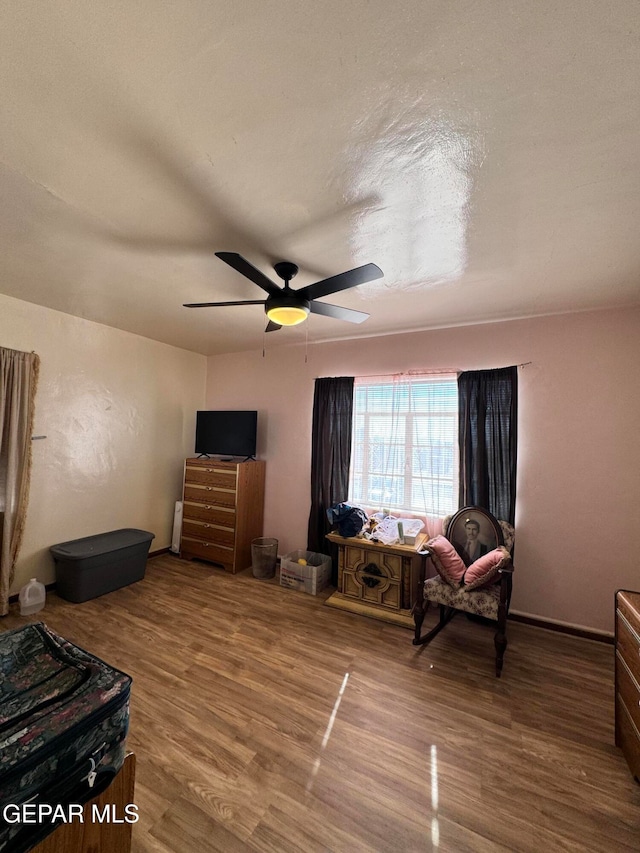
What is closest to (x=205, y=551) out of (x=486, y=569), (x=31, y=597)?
(x=31, y=597)

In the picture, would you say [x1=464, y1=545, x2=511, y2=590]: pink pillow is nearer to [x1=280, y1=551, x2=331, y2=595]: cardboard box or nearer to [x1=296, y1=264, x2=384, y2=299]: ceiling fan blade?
[x1=280, y1=551, x2=331, y2=595]: cardboard box

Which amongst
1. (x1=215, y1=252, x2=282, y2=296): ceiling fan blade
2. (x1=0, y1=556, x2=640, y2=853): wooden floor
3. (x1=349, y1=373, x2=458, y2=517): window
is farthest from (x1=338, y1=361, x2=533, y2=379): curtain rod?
(x1=0, y1=556, x2=640, y2=853): wooden floor

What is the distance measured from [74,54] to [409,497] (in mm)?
3327

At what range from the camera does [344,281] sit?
5.60 feet

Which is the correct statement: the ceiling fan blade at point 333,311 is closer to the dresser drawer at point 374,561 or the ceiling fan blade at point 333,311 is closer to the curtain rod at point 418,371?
the curtain rod at point 418,371

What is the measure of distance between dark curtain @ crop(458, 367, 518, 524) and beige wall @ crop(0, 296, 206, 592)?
3.47m

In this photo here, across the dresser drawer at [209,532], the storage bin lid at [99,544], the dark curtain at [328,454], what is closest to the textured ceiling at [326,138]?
the dark curtain at [328,454]

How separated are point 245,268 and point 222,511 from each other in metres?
2.91

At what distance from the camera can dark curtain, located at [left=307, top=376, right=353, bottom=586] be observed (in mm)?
3600

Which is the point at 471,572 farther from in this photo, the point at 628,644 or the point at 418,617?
the point at 628,644

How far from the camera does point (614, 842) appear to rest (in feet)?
4.18

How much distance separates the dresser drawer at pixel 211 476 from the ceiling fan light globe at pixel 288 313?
2264mm

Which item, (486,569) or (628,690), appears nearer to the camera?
(628,690)
